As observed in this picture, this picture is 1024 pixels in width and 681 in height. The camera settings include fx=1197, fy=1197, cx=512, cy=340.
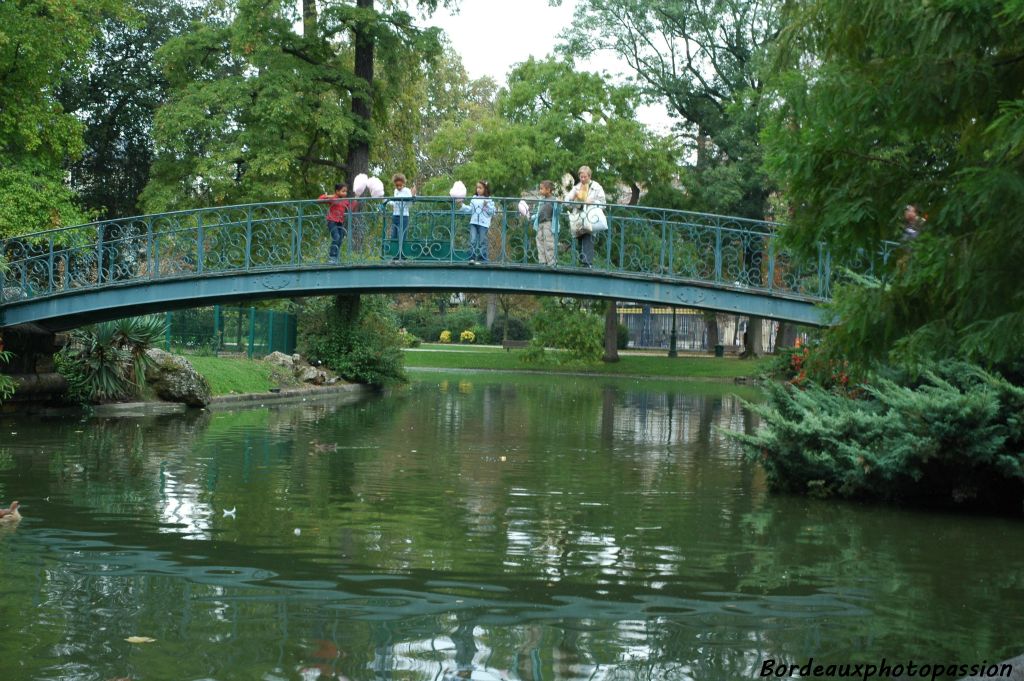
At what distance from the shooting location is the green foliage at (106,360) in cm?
2181

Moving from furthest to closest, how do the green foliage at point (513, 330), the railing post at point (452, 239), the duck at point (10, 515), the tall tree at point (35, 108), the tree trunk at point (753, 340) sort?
1. the green foliage at point (513, 330)
2. the tree trunk at point (753, 340)
3. the tall tree at point (35, 108)
4. the railing post at point (452, 239)
5. the duck at point (10, 515)

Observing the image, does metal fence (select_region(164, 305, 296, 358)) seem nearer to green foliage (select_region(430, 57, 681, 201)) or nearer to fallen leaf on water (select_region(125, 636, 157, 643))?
green foliage (select_region(430, 57, 681, 201))

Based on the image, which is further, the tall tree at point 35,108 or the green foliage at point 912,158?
the tall tree at point 35,108

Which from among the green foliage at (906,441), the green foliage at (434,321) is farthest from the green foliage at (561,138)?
the green foliage at (906,441)

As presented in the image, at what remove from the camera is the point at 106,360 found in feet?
72.4

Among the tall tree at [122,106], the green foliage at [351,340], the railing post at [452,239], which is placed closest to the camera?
the railing post at [452,239]

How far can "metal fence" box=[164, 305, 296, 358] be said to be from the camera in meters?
29.9

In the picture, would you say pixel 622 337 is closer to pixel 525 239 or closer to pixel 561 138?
pixel 561 138

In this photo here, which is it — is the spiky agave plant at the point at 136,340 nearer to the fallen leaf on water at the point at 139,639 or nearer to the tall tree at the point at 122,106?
the fallen leaf on water at the point at 139,639

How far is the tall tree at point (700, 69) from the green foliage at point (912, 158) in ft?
Result: 125

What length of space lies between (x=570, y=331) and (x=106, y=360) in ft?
83.1

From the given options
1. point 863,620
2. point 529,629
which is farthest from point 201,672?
point 863,620

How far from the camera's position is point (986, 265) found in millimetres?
6055

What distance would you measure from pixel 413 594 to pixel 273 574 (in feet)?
3.78
